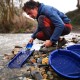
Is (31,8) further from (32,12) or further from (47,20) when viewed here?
(47,20)

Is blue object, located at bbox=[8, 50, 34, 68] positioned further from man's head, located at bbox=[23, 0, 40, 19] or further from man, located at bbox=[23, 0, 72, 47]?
man's head, located at bbox=[23, 0, 40, 19]

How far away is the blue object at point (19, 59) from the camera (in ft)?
13.8

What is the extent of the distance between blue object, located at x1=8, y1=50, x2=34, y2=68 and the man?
37 cm

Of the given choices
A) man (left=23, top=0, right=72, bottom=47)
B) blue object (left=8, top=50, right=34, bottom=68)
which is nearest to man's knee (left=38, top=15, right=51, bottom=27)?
man (left=23, top=0, right=72, bottom=47)

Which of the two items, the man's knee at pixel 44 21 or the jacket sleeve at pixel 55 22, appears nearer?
the jacket sleeve at pixel 55 22

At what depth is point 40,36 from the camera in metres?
4.60

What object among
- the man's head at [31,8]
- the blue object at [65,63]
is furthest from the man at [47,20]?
the blue object at [65,63]

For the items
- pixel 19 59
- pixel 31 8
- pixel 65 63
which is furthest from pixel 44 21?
pixel 65 63

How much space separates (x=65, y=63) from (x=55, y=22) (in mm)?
686

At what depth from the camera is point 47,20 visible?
4270mm

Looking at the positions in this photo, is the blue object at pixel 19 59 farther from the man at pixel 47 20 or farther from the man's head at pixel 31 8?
the man's head at pixel 31 8

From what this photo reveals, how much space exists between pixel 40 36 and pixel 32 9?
2.22ft

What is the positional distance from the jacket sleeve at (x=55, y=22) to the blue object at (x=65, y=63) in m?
0.33

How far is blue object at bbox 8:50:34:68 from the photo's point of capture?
4.19 meters
